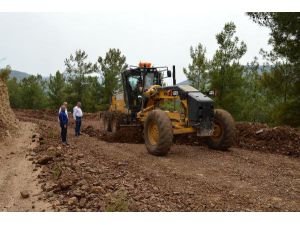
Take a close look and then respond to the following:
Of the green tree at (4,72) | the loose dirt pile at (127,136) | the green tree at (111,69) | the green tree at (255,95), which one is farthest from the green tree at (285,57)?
the green tree at (111,69)

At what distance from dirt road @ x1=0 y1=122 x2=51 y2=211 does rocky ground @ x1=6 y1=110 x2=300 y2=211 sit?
0.67 feet

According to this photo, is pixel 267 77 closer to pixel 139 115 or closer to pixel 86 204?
pixel 139 115

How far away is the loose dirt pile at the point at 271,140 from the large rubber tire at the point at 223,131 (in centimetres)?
129

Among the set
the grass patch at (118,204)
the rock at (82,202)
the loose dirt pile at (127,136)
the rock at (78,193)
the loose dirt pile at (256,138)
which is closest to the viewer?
the grass patch at (118,204)

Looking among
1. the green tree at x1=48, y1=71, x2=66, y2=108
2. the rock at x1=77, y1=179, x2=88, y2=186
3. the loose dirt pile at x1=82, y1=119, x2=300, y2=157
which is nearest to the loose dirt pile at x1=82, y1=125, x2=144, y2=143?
the loose dirt pile at x1=82, y1=119, x2=300, y2=157

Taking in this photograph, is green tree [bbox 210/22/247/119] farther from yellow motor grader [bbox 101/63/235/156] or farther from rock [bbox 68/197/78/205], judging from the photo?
rock [bbox 68/197/78/205]

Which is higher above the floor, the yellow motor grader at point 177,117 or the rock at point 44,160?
the yellow motor grader at point 177,117

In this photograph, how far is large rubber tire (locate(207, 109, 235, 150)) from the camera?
10.5 metres

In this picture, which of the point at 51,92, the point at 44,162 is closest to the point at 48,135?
the point at 44,162

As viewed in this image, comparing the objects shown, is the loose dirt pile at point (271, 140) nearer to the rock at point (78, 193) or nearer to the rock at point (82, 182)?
the rock at point (82, 182)

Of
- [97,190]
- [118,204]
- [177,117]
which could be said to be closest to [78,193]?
[97,190]

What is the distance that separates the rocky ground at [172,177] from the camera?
19.4 ft

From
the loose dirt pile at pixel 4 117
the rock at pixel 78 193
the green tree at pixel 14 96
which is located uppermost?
the green tree at pixel 14 96

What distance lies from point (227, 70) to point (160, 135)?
655 inches
